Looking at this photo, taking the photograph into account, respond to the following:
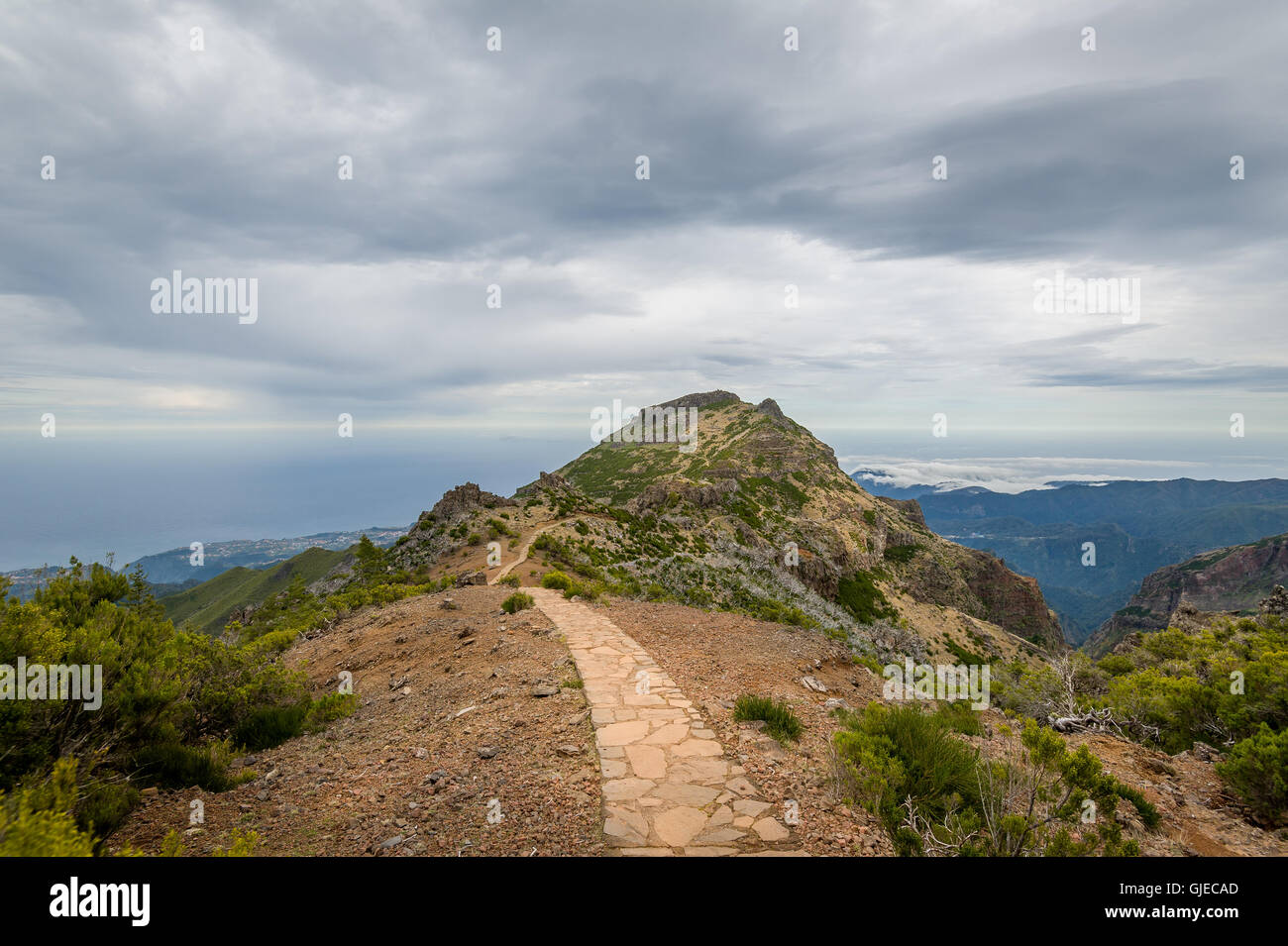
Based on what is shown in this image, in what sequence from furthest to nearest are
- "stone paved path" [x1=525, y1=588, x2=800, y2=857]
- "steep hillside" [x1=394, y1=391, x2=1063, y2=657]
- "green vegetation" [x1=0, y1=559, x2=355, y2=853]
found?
"steep hillside" [x1=394, y1=391, x2=1063, y2=657], "stone paved path" [x1=525, y1=588, x2=800, y2=857], "green vegetation" [x1=0, y1=559, x2=355, y2=853]

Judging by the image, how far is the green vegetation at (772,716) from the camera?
588 cm

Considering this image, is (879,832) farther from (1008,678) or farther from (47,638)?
(1008,678)

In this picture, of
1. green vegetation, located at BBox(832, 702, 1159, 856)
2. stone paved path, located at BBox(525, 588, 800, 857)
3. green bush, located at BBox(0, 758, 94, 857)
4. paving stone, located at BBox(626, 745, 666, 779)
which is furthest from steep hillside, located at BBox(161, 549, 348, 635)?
green vegetation, located at BBox(832, 702, 1159, 856)

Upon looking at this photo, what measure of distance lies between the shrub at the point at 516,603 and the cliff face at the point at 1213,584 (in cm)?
14981

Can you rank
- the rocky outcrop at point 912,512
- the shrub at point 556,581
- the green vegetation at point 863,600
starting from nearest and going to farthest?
1. the shrub at point 556,581
2. the green vegetation at point 863,600
3. the rocky outcrop at point 912,512

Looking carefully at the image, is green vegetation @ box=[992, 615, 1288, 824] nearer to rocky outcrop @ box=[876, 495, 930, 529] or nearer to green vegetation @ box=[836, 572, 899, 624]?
green vegetation @ box=[836, 572, 899, 624]

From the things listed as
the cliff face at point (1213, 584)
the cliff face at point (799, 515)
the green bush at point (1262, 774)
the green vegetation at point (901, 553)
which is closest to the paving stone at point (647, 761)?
the green bush at point (1262, 774)

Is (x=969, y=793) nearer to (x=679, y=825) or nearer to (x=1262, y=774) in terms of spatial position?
(x=679, y=825)

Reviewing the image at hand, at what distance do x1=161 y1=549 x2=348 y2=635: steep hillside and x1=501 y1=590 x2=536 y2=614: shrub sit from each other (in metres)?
81.4

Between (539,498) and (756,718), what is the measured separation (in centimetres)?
3352

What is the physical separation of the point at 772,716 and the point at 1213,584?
7949 inches

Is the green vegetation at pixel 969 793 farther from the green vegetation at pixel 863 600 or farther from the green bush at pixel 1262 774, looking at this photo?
the green vegetation at pixel 863 600

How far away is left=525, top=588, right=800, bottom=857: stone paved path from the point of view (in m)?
3.86
